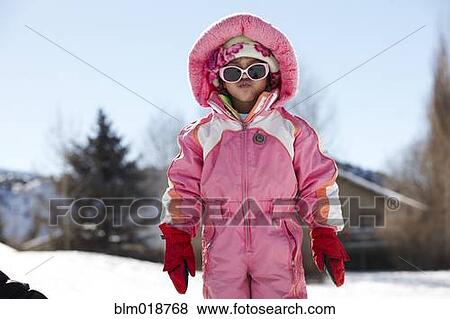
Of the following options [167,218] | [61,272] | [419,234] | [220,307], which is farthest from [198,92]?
[419,234]

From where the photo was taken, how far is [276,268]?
165cm

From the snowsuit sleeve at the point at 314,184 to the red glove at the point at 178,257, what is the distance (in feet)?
1.21

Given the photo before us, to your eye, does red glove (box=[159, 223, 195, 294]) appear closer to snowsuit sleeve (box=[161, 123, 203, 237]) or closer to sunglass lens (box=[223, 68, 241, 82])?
snowsuit sleeve (box=[161, 123, 203, 237])

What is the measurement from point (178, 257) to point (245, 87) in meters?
0.59

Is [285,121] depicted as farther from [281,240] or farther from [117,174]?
[117,174]

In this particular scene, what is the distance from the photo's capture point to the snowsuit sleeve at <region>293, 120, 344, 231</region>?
5.71 feet

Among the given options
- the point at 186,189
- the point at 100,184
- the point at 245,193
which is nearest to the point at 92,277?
the point at 186,189

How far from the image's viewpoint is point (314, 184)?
68.7 inches

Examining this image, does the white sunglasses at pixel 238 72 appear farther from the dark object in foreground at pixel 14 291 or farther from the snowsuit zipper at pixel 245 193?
the dark object in foreground at pixel 14 291

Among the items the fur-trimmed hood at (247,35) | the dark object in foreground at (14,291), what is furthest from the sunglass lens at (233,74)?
the dark object in foreground at (14,291)

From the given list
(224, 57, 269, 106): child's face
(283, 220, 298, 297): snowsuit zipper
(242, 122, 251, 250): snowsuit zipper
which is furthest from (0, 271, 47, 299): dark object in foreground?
(224, 57, 269, 106): child's face

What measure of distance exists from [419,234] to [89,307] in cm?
1271

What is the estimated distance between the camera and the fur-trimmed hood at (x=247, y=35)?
1.88 meters

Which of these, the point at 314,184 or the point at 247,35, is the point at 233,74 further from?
the point at 314,184
